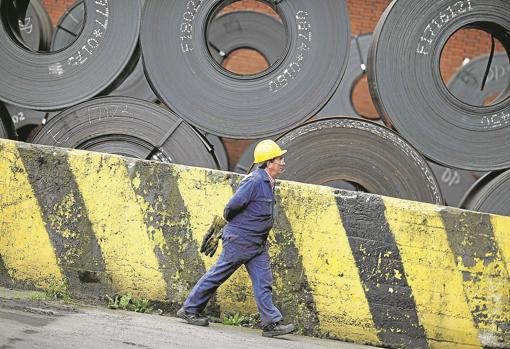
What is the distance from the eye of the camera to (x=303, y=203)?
4.95m

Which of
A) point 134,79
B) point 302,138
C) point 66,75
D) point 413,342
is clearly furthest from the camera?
point 134,79

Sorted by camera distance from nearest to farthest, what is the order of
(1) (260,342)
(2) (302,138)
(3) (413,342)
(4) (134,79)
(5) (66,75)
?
(1) (260,342) < (3) (413,342) < (2) (302,138) < (5) (66,75) < (4) (134,79)

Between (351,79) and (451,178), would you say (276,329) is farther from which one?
(351,79)

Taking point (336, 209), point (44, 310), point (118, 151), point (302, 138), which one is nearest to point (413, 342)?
point (336, 209)

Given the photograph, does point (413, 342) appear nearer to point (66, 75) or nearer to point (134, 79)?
point (66, 75)

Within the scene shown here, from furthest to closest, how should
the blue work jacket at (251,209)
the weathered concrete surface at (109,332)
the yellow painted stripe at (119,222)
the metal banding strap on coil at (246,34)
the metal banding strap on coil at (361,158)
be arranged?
the metal banding strap on coil at (246,34) < the metal banding strap on coil at (361,158) < the yellow painted stripe at (119,222) < the blue work jacket at (251,209) < the weathered concrete surface at (109,332)

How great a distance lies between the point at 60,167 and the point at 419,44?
2971 mm

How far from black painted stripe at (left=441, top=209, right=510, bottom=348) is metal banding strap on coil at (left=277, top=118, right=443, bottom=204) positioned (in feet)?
3.16

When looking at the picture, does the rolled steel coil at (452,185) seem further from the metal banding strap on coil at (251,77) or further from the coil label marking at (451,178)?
the metal banding strap on coil at (251,77)

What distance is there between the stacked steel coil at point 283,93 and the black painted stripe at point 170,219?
1053mm

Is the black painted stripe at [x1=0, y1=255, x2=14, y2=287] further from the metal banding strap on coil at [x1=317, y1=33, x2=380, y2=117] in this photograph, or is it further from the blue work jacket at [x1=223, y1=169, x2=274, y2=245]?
the metal banding strap on coil at [x1=317, y1=33, x2=380, y2=117]

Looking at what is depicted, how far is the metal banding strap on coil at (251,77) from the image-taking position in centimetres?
602

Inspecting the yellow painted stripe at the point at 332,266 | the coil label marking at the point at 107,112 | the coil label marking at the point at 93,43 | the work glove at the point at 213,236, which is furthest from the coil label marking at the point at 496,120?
the coil label marking at the point at 93,43

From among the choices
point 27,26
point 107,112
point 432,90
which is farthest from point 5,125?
point 432,90
